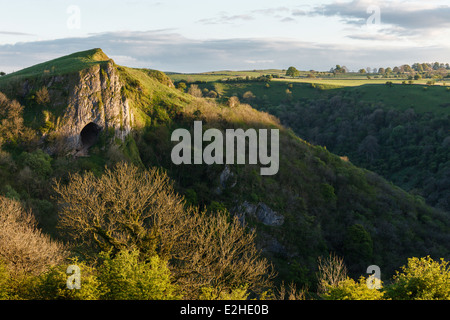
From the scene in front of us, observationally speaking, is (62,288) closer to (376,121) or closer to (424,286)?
(424,286)

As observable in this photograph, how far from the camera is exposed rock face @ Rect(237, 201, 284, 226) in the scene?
192 ft

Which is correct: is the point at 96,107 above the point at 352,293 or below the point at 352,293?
above

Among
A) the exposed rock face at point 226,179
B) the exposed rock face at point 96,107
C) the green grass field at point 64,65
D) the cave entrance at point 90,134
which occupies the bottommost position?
the exposed rock face at point 226,179

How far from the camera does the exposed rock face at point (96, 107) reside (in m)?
54.5

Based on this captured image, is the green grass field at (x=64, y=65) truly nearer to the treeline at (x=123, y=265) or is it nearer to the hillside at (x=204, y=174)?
the hillside at (x=204, y=174)

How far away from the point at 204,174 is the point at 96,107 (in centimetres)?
2070

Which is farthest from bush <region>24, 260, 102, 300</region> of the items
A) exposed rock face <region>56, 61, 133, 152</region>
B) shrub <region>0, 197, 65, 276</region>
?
exposed rock face <region>56, 61, 133, 152</region>

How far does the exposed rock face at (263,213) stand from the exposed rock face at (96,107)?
2343 cm

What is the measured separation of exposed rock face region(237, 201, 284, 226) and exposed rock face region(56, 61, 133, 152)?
23.4 meters

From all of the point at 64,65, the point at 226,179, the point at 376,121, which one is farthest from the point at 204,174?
the point at 376,121

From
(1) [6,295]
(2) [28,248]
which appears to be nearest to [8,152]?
(2) [28,248]

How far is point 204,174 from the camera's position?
6097 centimetres

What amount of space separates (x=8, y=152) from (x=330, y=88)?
15378 centimetres

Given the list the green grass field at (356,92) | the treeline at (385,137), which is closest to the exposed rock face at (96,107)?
the treeline at (385,137)
